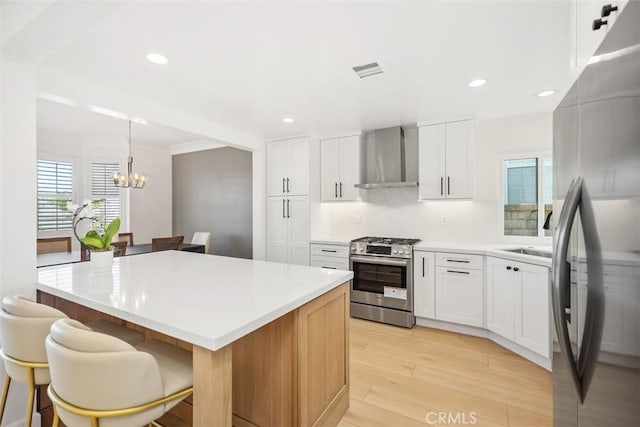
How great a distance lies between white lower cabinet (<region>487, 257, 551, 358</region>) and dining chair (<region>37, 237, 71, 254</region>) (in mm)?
5404

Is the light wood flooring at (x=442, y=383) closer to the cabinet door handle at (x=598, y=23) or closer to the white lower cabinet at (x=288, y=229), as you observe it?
the white lower cabinet at (x=288, y=229)

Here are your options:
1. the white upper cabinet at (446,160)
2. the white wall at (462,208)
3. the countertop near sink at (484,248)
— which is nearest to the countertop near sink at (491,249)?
the countertop near sink at (484,248)

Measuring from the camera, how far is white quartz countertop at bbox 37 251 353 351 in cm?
110

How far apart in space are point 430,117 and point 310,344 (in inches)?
119

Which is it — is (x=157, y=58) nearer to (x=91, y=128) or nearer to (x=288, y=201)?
(x=288, y=201)

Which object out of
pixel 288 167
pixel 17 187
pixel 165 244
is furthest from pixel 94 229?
pixel 288 167

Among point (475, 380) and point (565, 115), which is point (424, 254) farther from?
point (565, 115)

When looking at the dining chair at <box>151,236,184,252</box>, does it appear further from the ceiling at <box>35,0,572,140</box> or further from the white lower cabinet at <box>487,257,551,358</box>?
the white lower cabinet at <box>487,257,551,358</box>

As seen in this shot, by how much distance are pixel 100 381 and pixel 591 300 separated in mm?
1462

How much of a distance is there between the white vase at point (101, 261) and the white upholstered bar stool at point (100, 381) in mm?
1059

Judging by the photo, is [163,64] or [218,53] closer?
[218,53]

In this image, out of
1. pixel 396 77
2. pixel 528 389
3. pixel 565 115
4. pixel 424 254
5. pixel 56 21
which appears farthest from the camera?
pixel 424 254

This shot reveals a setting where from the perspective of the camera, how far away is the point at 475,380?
234cm

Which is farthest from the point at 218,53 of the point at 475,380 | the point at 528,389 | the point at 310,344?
the point at 528,389
